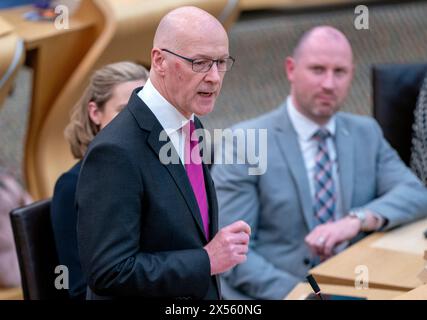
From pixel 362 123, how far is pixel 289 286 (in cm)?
58

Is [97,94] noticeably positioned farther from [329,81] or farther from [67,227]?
[329,81]

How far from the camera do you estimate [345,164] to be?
8.93ft

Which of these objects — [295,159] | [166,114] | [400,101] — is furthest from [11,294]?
[166,114]

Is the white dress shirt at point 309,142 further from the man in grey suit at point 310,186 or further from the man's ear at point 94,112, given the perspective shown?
the man's ear at point 94,112

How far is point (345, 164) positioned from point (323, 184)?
92 millimetres

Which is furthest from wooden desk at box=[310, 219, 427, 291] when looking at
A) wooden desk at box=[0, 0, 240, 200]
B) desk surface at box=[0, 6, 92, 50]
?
desk surface at box=[0, 6, 92, 50]

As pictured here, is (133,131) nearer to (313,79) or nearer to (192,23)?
(192,23)

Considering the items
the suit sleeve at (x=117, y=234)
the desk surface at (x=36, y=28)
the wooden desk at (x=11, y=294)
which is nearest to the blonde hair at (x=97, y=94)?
the suit sleeve at (x=117, y=234)

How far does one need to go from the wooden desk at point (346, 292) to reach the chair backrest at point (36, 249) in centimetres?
59

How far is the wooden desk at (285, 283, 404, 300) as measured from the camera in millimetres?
2223

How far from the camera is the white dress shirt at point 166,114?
1558 millimetres

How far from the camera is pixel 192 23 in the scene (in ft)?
4.79
